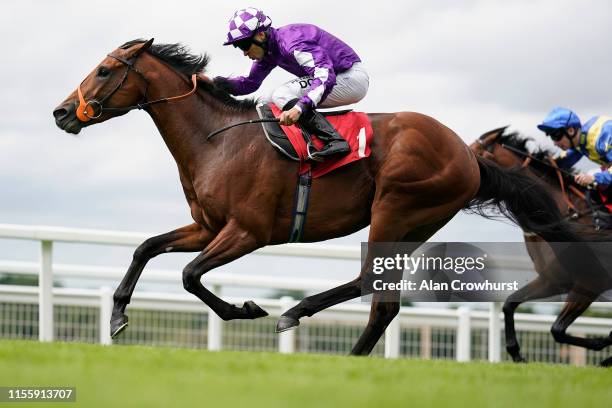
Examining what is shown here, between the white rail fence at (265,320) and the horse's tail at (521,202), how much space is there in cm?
85

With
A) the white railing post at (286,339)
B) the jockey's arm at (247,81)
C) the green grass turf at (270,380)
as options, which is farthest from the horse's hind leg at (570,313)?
the jockey's arm at (247,81)

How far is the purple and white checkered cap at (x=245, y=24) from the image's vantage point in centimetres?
584

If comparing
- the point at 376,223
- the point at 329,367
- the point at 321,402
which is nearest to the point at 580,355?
the point at 376,223

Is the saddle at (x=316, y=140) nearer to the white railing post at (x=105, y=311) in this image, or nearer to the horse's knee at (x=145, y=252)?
the horse's knee at (x=145, y=252)

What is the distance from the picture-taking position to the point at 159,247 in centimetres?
595

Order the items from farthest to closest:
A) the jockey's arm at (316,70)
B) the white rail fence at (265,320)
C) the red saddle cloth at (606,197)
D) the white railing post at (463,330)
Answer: the white railing post at (463,330) → the white rail fence at (265,320) → the red saddle cloth at (606,197) → the jockey's arm at (316,70)

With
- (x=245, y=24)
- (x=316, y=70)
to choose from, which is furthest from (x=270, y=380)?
(x=245, y=24)

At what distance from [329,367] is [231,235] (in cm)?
149

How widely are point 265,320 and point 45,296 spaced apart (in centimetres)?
216

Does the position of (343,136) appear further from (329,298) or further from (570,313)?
(570,313)

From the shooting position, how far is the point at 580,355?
31.7 ft

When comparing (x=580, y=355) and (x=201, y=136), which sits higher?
(x=201, y=136)

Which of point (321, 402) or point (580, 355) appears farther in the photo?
point (580, 355)

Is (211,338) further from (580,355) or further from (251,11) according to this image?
(580,355)
